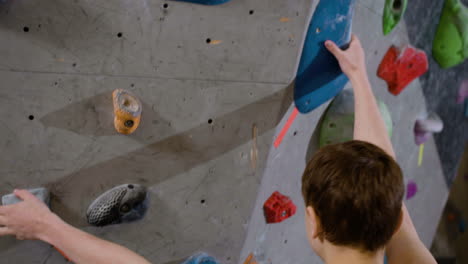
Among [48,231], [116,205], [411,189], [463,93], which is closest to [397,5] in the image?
[463,93]

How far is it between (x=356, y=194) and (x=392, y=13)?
97 centimetres

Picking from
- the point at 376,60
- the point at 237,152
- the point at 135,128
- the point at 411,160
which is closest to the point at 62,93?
the point at 135,128

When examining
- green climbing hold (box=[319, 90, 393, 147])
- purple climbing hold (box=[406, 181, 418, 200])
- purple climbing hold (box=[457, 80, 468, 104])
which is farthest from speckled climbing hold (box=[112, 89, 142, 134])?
purple climbing hold (box=[457, 80, 468, 104])

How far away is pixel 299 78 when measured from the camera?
131 centimetres

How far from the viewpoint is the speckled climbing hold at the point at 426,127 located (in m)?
2.03

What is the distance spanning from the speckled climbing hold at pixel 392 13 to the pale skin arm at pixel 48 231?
3.85 ft

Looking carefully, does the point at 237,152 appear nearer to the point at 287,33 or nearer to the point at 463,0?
the point at 287,33

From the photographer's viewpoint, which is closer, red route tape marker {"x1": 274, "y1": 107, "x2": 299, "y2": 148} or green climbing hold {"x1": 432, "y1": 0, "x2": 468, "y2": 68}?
red route tape marker {"x1": 274, "y1": 107, "x2": 299, "y2": 148}

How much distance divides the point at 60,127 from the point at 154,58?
289mm

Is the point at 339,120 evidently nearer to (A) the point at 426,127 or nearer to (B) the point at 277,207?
(B) the point at 277,207

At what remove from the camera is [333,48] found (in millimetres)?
1302

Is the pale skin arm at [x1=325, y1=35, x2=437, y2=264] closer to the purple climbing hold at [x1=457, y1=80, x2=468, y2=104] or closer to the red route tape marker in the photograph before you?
the red route tape marker

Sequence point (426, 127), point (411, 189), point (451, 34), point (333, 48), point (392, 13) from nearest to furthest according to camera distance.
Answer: point (333, 48)
point (392, 13)
point (451, 34)
point (426, 127)
point (411, 189)

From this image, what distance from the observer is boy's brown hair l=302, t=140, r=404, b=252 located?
83cm
